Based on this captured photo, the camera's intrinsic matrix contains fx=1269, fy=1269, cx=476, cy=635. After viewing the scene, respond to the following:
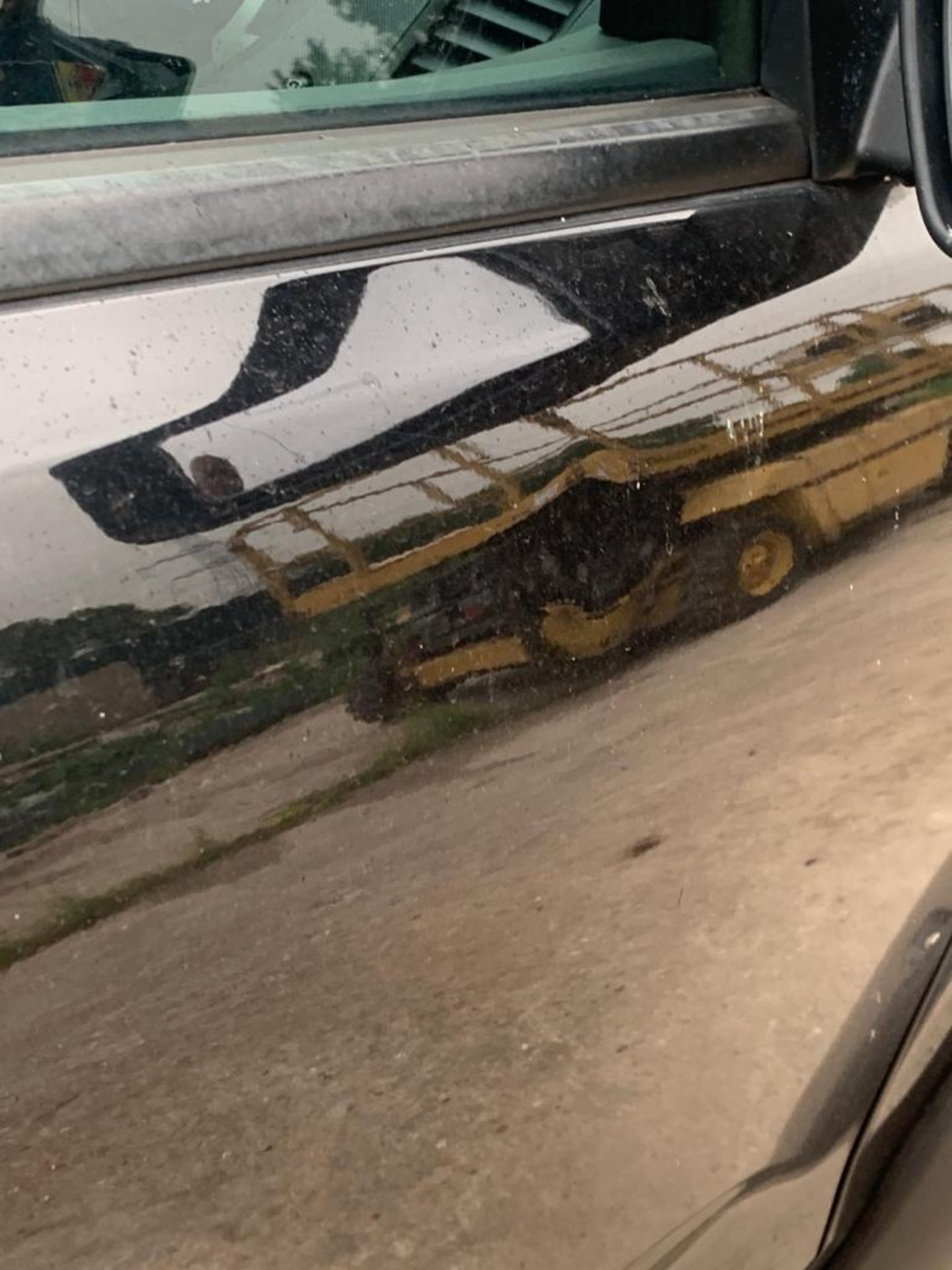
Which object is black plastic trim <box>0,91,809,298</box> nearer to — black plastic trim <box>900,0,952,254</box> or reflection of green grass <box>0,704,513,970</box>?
black plastic trim <box>900,0,952,254</box>

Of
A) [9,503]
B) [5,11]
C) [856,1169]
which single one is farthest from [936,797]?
[5,11]

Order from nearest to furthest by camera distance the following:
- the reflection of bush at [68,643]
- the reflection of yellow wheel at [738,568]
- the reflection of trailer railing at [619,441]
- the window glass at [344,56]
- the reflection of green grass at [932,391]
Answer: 1. the reflection of bush at [68,643]
2. the reflection of trailer railing at [619,441]
3. the window glass at [344,56]
4. the reflection of yellow wheel at [738,568]
5. the reflection of green grass at [932,391]

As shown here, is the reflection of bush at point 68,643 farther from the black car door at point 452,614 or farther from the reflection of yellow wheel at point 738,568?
the reflection of yellow wheel at point 738,568

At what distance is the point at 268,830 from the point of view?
872 millimetres

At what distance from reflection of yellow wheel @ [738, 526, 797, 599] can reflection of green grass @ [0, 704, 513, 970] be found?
28cm

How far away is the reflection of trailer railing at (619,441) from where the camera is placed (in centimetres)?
87

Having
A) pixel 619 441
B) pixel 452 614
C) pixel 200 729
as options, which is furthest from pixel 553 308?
pixel 200 729

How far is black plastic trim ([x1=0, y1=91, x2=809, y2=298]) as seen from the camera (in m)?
0.84

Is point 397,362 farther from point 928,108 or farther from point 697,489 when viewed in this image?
point 928,108

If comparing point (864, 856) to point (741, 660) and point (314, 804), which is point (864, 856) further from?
point (314, 804)

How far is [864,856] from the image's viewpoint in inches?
52.2

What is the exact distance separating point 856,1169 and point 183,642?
119cm

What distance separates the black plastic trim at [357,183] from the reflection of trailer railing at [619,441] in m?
0.16

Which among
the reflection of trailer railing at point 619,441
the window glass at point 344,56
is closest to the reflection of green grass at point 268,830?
the reflection of trailer railing at point 619,441
